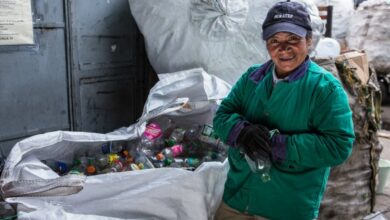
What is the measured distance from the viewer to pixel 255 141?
4.62 ft

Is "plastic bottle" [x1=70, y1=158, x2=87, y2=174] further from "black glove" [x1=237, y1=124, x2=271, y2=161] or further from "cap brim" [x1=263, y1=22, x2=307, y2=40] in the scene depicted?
"cap brim" [x1=263, y1=22, x2=307, y2=40]

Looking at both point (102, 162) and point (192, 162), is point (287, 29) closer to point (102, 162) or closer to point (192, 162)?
point (192, 162)

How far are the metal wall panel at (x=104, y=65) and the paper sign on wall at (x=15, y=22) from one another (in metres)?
0.32

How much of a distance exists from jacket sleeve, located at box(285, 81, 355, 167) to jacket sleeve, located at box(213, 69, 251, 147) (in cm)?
21

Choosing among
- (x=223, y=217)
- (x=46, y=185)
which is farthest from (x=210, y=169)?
(x=46, y=185)

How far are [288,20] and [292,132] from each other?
404 mm

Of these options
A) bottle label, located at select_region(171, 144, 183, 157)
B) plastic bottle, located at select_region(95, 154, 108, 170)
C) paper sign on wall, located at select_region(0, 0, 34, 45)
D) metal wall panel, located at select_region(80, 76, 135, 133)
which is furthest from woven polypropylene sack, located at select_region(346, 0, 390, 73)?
paper sign on wall, located at select_region(0, 0, 34, 45)

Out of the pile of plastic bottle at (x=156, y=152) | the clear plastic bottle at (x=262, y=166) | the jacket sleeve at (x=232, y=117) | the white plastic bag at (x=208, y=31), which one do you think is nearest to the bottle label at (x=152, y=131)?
the pile of plastic bottle at (x=156, y=152)

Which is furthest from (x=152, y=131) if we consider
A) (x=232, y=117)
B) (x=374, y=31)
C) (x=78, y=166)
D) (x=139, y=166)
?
(x=374, y=31)

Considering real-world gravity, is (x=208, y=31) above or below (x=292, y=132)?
above

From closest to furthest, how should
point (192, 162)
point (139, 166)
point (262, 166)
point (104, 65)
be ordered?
point (262, 166) → point (139, 166) → point (192, 162) → point (104, 65)

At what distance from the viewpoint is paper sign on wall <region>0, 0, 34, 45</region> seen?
2137mm

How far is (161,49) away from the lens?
268 cm

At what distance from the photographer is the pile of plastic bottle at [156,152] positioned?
2.14 m
